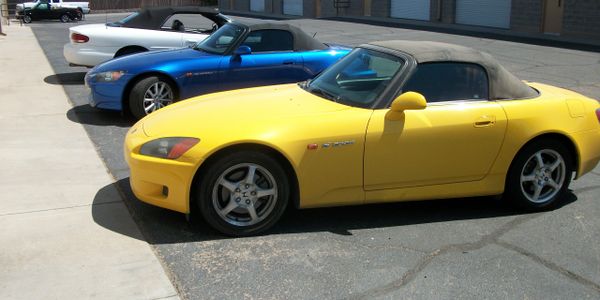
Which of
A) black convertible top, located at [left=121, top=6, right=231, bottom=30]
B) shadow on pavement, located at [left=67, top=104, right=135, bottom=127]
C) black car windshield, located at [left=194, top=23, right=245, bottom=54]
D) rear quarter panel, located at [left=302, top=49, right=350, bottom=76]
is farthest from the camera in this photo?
black convertible top, located at [left=121, top=6, right=231, bottom=30]

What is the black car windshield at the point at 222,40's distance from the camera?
26.6 ft

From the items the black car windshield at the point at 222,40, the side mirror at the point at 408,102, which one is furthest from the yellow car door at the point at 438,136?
the black car windshield at the point at 222,40

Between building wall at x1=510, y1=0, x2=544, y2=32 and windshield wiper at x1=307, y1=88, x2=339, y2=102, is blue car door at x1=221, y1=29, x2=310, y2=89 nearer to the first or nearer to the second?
windshield wiper at x1=307, y1=88, x2=339, y2=102

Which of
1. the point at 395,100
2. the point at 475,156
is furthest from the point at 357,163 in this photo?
the point at 475,156

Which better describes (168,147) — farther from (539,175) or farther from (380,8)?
(380,8)

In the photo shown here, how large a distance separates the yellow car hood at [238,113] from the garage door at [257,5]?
3901 cm

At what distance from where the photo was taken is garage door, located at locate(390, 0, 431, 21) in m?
27.1

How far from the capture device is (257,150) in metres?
4.21

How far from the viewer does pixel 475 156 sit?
4.61 meters

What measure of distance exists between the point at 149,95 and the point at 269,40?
173 cm

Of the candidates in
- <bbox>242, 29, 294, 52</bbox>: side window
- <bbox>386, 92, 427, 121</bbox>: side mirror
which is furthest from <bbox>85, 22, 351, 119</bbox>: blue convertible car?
<bbox>386, 92, 427, 121</bbox>: side mirror

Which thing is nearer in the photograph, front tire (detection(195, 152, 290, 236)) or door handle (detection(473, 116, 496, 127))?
front tire (detection(195, 152, 290, 236))

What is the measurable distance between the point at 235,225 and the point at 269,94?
1229mm

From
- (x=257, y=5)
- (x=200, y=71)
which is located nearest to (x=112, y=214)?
(x=200, y=71)
